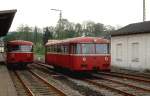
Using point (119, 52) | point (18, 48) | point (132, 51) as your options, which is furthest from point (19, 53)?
point (132, 51)

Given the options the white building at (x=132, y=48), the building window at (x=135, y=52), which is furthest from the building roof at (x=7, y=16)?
the building window at (x=135, y=52)

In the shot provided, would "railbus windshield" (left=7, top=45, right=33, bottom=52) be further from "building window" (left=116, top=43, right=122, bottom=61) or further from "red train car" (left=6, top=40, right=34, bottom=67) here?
"building window" (left=116, top=43, right=122, bottom=61)

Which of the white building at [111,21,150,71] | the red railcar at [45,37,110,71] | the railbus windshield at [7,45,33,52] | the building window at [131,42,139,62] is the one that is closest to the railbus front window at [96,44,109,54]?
the red railcar at [45,37,110,71]

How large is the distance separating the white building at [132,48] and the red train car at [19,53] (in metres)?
8.06

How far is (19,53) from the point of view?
3391 centimetres

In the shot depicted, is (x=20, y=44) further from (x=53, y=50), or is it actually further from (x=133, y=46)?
(x=133, y=46)

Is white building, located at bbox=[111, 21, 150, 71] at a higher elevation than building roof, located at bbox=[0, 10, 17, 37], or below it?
below

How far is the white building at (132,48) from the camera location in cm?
3013

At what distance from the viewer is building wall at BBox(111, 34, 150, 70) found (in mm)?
30166

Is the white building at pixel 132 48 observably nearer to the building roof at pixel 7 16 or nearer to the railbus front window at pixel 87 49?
the railbus front window at pixel 87 49

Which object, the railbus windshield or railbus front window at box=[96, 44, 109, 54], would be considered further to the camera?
the railbus windshield

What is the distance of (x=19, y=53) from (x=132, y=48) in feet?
32.1

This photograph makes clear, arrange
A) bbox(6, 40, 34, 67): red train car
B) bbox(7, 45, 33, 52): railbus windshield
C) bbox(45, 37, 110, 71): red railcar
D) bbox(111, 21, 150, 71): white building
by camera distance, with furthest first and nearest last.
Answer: bbox(7, 45, 33, 52): railbus windshield → bbox(6, 40, 34, 67): red train car → bbox(111, 21, 150, 71): white building → bbox(45, 37, 110, 71): red railcar

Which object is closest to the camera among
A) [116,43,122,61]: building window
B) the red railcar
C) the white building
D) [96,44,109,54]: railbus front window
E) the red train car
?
the red railcar
